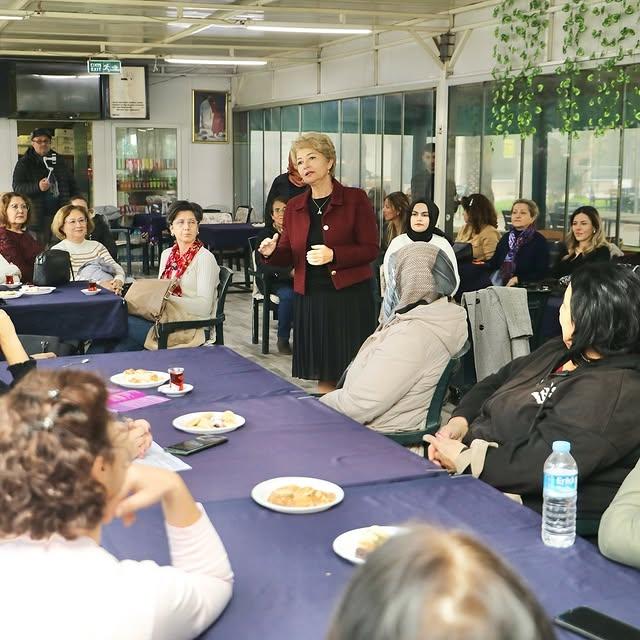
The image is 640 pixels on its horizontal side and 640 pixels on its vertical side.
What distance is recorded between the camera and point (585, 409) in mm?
2641

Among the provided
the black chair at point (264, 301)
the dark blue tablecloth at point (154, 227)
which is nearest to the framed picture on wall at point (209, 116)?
the dark blue tablecloth at point (154, 227)

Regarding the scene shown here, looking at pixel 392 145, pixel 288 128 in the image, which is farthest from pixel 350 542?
pixel 288 128

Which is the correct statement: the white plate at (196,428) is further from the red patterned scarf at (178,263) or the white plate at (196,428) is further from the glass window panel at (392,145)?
the glass window panel at (392,145)

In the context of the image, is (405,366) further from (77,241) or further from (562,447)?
(77,241)

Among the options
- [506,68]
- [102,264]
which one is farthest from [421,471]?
[506,68]

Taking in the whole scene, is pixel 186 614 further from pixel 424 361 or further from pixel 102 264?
pixel 102 264

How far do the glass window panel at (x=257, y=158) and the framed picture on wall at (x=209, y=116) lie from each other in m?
0.83

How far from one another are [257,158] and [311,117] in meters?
2.35

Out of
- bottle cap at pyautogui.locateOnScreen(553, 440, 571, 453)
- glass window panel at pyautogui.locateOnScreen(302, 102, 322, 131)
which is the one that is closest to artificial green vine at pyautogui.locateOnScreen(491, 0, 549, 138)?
glass window panel at pyautogui.locateOnScreen(302, 102, 322, 131)

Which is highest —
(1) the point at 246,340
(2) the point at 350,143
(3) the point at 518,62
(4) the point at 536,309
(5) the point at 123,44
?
(5) the point at 123,44

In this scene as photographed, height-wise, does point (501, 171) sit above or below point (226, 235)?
above

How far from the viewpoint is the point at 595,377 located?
2678 millimetres

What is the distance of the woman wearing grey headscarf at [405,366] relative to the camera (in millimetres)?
3629

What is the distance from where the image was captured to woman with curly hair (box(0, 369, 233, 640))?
1355 millimetres
